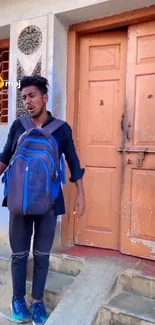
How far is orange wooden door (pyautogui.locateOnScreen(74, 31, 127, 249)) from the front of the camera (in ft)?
12.0

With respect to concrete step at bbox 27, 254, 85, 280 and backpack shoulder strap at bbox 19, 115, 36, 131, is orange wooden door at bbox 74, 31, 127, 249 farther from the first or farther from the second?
backpack shoulder strap at bbox 19, 115, 36, 131

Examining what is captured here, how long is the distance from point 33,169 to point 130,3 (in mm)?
1876

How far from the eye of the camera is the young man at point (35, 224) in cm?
254

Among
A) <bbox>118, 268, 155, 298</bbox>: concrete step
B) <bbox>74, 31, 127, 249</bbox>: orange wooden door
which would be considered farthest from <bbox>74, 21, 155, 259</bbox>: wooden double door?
<bbox>118, 268, 155, 298</bbox>: concrete step

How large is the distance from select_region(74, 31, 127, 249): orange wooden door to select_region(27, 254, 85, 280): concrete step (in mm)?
488

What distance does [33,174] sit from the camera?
237 cm

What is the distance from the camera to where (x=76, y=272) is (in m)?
3.26

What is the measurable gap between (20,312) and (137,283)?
3.07 feet

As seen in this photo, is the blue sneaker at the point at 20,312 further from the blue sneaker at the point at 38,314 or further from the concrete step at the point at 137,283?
the concrete step at the point at 137,283

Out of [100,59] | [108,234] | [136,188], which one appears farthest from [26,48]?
[108,234]

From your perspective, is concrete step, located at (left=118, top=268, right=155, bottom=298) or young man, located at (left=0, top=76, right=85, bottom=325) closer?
young man, located at (left=0, top=76, right=85, bottom=325)

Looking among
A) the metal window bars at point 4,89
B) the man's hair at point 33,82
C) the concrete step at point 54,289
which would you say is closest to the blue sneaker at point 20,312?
the concrete step at point 54,289

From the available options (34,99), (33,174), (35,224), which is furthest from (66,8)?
(35,224)

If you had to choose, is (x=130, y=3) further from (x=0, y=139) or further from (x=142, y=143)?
(x=0, y=139)
